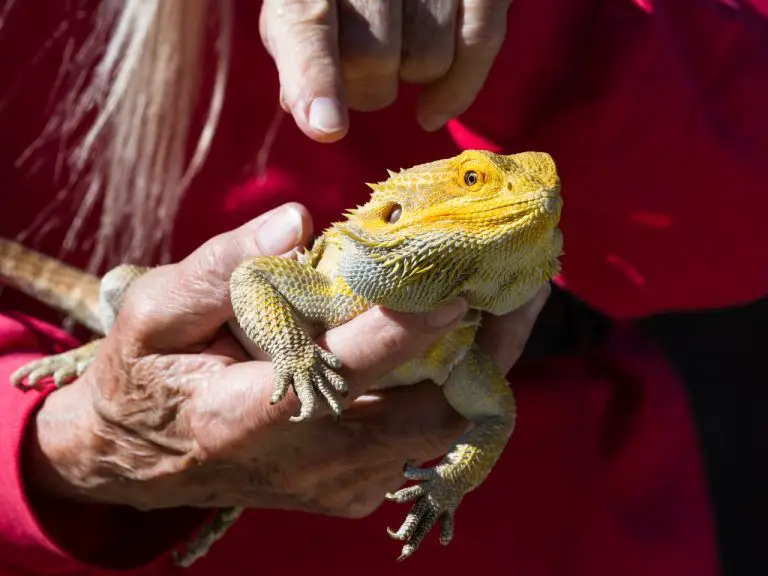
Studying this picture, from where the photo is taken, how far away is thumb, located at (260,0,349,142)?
1.30m

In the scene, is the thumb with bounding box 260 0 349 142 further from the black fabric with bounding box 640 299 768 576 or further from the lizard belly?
the black fabric with bounding box 640 299 768 576

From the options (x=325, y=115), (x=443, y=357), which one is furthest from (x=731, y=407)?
(x=325, y=115)

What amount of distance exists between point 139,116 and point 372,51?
725mm

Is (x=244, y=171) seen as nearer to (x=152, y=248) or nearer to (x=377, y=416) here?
(x=152, y=248)

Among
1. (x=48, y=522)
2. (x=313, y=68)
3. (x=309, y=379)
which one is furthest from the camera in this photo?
(x=48, y=522)

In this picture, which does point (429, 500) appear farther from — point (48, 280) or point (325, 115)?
point (48, 280)

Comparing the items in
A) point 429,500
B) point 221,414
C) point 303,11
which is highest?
point 303,11

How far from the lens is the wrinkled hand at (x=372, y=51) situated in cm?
131

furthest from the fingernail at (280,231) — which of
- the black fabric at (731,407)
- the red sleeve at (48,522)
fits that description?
the black fabric at (731,407)

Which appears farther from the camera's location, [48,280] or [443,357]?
[48,280]

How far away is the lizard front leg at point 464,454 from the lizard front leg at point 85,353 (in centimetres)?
73

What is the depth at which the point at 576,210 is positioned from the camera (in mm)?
2100

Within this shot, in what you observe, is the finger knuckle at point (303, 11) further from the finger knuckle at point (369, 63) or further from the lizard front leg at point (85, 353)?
the lizard front leg at point (85, 353)

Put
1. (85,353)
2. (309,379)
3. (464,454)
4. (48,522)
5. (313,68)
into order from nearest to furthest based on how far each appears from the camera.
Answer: (313,68)
(309,379)
(464,454)
(48,522)
(85,353)
